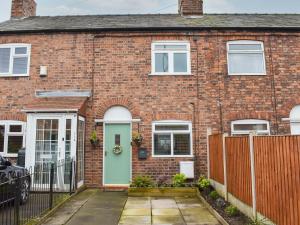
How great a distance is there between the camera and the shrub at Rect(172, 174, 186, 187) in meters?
11.4

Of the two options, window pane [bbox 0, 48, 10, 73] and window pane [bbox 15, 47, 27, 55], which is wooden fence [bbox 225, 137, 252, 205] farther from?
window pane [bbox 0, 48, 10, 73]

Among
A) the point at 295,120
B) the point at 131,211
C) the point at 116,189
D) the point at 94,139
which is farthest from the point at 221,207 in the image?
the point at 295,120

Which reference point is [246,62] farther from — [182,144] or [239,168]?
[239,168]

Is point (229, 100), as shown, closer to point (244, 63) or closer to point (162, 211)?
point (244, 63)

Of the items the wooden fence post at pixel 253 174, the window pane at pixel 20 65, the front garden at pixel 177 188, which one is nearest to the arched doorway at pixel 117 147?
A: the front garden at pixel 177 188

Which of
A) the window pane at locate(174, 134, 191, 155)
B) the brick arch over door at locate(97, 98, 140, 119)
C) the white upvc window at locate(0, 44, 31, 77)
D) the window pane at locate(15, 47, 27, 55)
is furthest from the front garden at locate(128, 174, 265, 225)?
the window pane at locate(15, 47, 27, 55)

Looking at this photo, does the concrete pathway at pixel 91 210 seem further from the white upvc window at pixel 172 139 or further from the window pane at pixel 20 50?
the window pane at pixel 20 50

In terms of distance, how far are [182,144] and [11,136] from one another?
672 cm

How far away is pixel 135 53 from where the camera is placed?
43.3 ft

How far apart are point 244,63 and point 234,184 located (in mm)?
6495

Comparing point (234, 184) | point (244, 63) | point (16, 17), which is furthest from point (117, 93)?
point (16, 17)

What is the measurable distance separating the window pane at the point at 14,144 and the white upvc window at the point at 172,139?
5.22m

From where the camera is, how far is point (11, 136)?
12844 mm

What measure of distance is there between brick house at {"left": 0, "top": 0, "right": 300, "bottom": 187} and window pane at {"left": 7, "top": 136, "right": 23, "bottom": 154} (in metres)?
0.04
